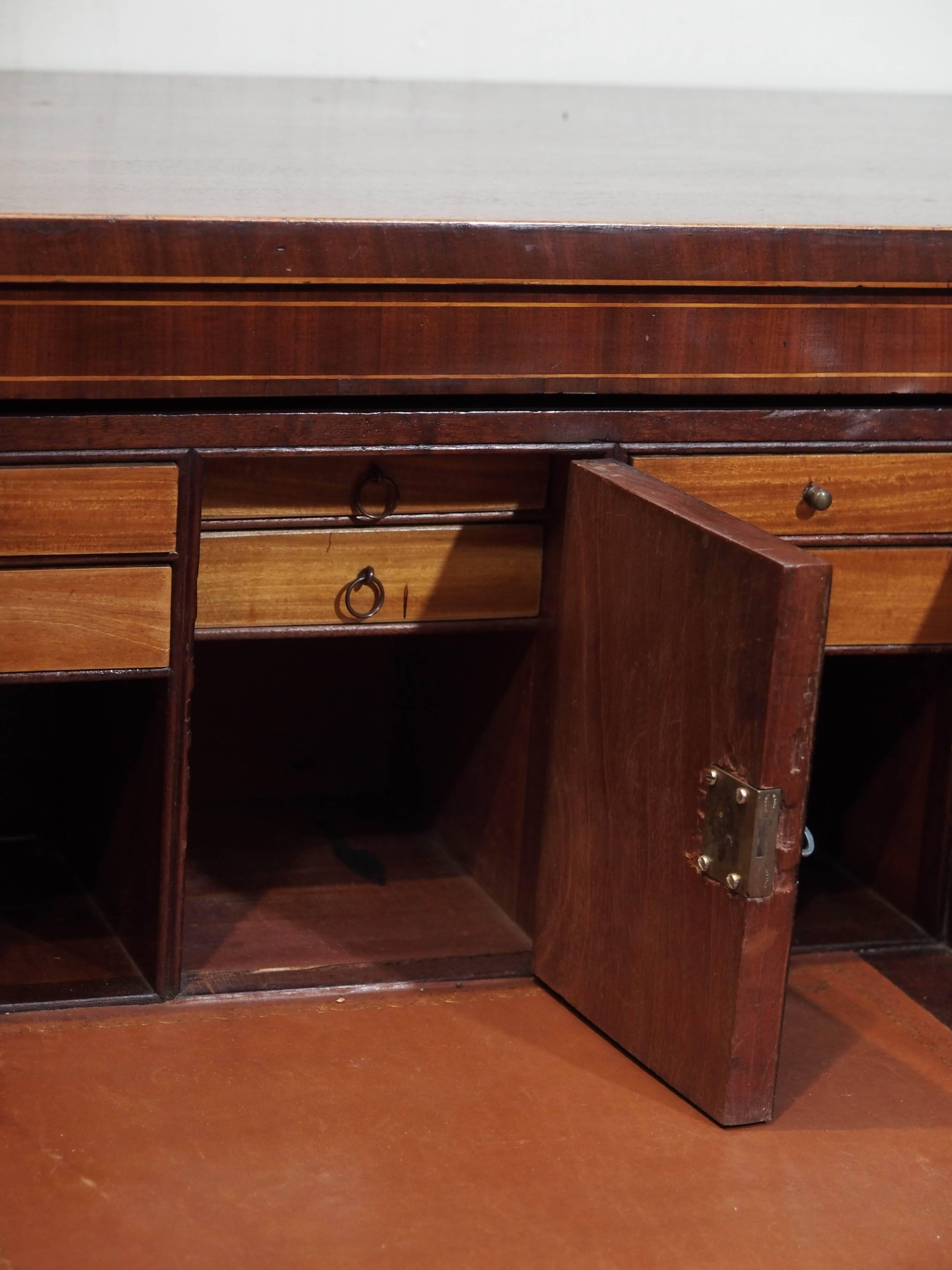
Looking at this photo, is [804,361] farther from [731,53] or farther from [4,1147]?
[731,53]

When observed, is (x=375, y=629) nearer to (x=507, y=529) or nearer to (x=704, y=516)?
(x=507, y=529)

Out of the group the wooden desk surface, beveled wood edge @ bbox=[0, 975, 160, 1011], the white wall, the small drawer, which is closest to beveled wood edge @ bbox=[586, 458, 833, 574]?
the small drawer

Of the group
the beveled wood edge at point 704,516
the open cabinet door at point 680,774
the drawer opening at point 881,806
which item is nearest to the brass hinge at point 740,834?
the open cabinet door at point 680,774

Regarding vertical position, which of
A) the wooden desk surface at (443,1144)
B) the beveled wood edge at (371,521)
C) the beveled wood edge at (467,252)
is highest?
the beveled wood edge at (467,252)

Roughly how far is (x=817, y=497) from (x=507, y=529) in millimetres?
312

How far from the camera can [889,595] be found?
5.61 feet

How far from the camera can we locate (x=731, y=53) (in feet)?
9.11

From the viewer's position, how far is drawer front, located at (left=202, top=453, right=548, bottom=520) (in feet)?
5.12

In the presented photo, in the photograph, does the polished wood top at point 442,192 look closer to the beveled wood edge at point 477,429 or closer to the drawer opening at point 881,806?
the beveled wood edge at point 477,429

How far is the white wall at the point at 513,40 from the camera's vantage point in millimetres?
2494

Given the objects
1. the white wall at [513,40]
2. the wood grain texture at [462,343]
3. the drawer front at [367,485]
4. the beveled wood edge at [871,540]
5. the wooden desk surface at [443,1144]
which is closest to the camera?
the wooden desk surface at [443,1144]

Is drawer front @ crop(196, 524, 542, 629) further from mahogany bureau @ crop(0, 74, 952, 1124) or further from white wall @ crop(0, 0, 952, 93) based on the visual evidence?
white wall @ crop(0, 0, 952, 93)

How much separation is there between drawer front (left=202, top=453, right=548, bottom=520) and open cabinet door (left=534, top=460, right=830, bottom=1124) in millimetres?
91

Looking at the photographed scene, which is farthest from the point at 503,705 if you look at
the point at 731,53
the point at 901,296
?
the point at 731,53
